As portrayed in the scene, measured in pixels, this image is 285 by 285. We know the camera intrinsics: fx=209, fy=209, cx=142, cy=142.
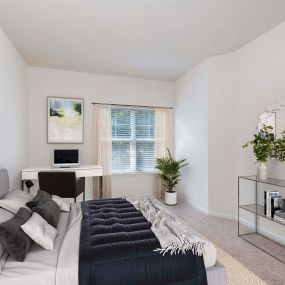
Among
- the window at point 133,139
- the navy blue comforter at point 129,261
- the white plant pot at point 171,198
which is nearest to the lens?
the navy blue comforter at point 129,261

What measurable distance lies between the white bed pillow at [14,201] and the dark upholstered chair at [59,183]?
106 cm

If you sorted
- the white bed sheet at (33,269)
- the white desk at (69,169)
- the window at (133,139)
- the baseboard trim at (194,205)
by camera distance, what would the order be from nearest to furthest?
the white bed sheet at (33,269), the white desk at (69,169), the baseboard trim at (194,205), the window at (133,139)

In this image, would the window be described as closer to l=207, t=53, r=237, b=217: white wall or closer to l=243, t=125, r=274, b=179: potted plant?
l=207, t=53, r=237, b=217: white wall

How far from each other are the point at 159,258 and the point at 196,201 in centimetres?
266

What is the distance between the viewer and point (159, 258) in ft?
4.63

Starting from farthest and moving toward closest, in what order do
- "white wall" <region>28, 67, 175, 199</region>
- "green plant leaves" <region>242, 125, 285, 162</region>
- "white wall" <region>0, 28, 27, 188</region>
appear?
"white wall" <region>28, 67, 175, 199</region> → "white wall" <region>0, 28, 27, 188</region> → "green plant leaves" <region>242, 125, 285, 162</region>

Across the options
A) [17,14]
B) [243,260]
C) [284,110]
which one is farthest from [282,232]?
[17,14]

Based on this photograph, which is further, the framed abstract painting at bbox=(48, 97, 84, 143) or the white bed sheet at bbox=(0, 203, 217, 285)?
the framed abstract painting at bbox=(48, 97, 84, 143)

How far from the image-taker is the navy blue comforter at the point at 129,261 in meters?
1.30

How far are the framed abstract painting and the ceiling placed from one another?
711mm

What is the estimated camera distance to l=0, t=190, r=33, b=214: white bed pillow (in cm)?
179

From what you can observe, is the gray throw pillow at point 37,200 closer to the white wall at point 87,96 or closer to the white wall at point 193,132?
the white wall at point 87,96

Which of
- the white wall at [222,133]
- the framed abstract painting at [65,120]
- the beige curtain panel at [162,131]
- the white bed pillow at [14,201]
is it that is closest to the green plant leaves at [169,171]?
the beige curtain panel at [162,131]

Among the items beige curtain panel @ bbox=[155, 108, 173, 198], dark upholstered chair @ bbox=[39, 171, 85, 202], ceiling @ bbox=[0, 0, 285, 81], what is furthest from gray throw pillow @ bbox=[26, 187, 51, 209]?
beige curtain panel @ bbox=[155, 108, 173, 198]
